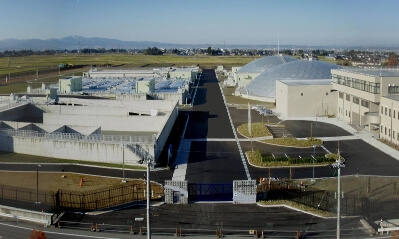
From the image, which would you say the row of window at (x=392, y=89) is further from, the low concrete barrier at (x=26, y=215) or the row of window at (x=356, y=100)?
the low concrete barrier at (x=26, y=215)

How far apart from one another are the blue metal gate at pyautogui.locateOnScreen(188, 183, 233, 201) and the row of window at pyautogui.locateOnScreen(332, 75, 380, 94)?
1131 centimetres

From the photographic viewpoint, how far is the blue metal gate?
41.2 feet

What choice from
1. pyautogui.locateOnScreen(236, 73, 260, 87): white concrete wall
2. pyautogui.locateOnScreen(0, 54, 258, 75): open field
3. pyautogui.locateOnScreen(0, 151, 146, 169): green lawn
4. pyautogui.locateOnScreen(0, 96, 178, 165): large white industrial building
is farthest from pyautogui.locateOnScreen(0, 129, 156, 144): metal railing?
pyautogui.locateOnScreen(0, 54, 258, 75): open field

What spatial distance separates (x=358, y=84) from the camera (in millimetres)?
23375

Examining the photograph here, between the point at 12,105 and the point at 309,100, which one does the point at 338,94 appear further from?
the point at 12,105

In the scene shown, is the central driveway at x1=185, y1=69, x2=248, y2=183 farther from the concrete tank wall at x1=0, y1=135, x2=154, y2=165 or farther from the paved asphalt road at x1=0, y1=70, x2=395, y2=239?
the concrete tank wall at x1=0, y1=135, x2=154, y2=165

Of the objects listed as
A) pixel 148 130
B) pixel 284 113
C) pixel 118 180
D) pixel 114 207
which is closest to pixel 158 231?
pixel 114 207

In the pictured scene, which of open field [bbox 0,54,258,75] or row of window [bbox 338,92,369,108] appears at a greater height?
open field [bbox 0,54,258,75]

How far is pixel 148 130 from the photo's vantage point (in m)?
22.7

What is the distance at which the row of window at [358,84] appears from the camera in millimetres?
21422

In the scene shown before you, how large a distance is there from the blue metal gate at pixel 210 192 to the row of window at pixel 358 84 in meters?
11.3

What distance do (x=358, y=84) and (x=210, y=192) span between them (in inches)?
533

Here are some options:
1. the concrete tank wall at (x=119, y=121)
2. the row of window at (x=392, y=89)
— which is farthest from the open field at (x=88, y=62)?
the row of window at (x=392, y=89)

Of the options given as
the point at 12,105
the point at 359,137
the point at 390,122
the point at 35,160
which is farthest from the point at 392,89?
the point at 12,105
